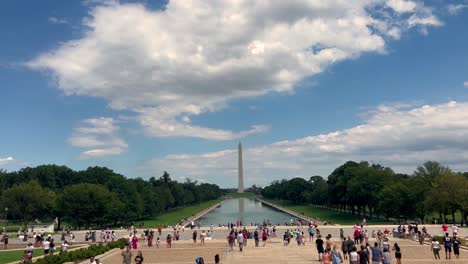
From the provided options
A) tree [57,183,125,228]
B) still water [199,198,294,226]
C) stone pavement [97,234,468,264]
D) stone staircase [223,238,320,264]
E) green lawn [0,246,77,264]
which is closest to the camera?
stone staircase [223,238,320,264]

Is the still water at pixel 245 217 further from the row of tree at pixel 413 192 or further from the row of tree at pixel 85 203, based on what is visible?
the row of tree at pixel 413 192

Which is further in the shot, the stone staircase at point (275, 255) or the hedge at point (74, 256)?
the hedge at point (74, 256)

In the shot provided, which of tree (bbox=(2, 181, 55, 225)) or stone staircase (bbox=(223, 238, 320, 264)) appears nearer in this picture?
stone staircase (bbox=(223, 238, 320, 264))

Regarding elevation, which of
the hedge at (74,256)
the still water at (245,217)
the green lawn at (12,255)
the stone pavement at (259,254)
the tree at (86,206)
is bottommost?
the still water at (245,217)


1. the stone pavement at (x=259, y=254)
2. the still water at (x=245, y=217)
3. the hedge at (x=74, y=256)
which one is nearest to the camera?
the stone pavement at (x=259, y=254)

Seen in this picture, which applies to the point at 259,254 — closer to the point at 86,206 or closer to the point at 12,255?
the point at 12,255

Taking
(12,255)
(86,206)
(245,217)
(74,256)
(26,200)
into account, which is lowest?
(245,217)

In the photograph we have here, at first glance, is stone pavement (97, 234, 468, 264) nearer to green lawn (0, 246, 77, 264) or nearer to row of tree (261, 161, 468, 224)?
green lawn (0, 246, 77, 264)

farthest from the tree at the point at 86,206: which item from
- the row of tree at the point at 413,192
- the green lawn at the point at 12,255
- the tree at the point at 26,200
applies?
the row of tree at the point at 413,192

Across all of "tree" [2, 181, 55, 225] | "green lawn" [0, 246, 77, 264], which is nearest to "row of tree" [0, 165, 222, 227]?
"tree" [2, 181, 55, 225]

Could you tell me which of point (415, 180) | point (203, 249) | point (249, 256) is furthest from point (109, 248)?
point (415, 180)

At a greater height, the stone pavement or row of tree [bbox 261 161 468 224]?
row of tree [bbox 261 161 468 224]

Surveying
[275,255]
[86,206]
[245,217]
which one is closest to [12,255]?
[275,255]

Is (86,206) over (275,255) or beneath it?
over
